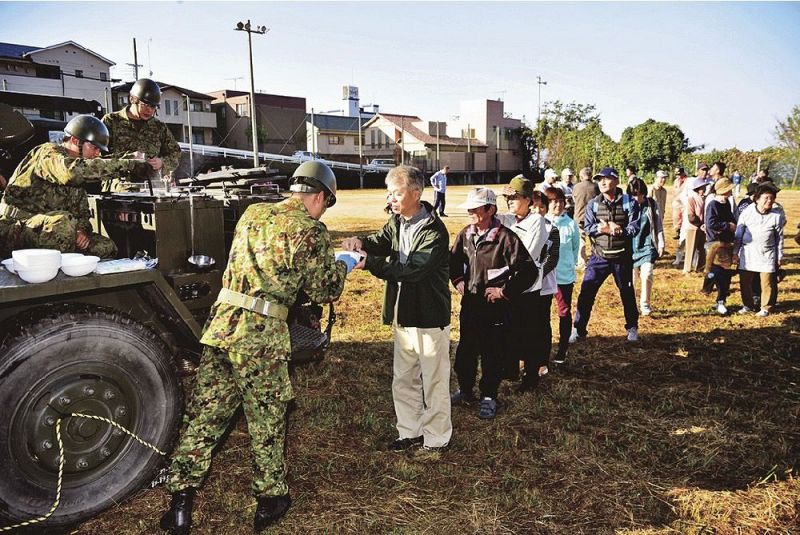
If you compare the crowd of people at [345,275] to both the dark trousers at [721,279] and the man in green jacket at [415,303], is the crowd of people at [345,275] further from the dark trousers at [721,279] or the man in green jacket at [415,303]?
the dark trousers at [721,279]

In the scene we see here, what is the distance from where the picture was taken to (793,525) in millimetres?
3453

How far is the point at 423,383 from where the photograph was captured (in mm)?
4340

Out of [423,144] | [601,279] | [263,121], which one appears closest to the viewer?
[601,279]

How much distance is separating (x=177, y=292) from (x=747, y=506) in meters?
3.89

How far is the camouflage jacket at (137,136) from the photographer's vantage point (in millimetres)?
5480

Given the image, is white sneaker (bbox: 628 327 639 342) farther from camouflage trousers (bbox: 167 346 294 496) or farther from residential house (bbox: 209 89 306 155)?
residential house (bbox: 209 89 306 155)

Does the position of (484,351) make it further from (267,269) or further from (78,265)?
(78,265)

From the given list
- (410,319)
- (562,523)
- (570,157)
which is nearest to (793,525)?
(562,523)

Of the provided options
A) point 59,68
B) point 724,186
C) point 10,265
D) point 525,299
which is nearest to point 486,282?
point 525,299

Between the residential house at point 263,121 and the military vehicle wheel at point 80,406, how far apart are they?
5231 centimetres

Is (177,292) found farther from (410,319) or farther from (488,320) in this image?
(488,320)

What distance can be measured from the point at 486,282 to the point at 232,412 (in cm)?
236

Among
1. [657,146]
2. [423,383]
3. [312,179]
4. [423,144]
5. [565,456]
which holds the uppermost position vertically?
[423,144]

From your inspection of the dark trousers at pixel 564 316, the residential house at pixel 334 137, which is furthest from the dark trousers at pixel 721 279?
the residential house at pixel 334 137
